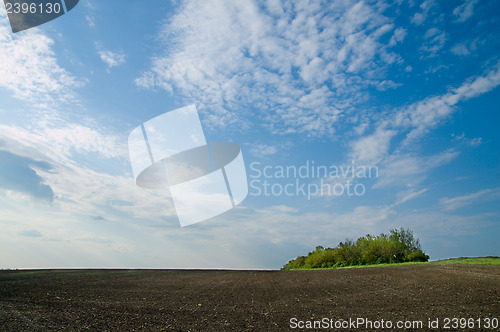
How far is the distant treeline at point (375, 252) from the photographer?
2009 inches

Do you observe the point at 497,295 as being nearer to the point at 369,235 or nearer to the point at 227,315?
the point at 227,315

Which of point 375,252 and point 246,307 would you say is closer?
point 246,307

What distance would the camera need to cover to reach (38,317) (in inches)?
484

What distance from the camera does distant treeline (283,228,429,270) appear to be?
2009 inches

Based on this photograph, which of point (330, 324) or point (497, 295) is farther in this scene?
point (497, 295)

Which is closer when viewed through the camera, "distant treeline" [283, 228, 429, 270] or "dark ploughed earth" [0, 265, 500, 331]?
"dark ploughed earth" [0, 265, 500, 331]

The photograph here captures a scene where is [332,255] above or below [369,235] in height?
below

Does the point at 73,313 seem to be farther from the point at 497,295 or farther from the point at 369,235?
the point at 369,235

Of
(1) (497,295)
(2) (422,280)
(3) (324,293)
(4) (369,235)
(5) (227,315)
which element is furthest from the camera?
(4) (369,235)

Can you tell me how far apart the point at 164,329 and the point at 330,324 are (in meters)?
6.36

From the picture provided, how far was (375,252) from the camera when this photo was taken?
53875 mm

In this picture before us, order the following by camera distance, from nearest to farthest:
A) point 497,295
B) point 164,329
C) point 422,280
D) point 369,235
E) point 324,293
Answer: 1. point 164,329
2. point 497,295
3. point 324,293
4. point 422,280
5. point 369,235

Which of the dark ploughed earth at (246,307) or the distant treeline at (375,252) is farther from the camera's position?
the distant treeline at (375,252)

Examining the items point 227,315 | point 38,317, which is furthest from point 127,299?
point 227,315
